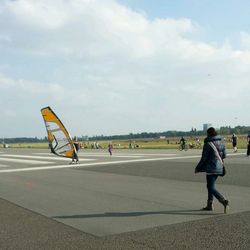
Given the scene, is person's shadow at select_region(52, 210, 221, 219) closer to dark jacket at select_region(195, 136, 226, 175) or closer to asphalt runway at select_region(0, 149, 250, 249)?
asphalt runway at select_region(0, 149, 250, 249)

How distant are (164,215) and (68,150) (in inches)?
686

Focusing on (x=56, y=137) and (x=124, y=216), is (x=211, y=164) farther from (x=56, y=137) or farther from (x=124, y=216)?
(x=56, y=137)

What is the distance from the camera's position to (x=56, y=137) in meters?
24.9

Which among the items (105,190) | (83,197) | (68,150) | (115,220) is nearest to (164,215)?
(115,220)

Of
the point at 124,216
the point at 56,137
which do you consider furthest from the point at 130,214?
the point at 56,137

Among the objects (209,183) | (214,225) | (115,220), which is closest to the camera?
(214,225)

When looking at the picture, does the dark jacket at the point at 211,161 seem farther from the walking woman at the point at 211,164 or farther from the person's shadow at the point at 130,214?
the person's shadow at the point at 130,214

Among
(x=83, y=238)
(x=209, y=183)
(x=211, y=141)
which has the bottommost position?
(x=83, y=238)

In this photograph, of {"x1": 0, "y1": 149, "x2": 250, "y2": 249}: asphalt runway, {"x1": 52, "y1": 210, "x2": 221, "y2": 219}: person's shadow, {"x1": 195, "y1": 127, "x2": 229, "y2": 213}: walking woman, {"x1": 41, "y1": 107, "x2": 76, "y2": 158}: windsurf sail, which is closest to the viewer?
{"x1": 0, "y1": 149, "x2": 250, "y2": 249}: asphalt runway

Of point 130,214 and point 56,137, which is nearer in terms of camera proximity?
point 130,214

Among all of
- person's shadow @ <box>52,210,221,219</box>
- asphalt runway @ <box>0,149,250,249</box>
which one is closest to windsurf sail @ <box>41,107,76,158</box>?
asphalt runway @ <box>0,149,250,249</box>

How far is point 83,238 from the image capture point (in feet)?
22.1

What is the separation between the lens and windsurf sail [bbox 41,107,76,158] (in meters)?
24.8

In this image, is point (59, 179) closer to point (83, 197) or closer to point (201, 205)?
point (83, 197)
